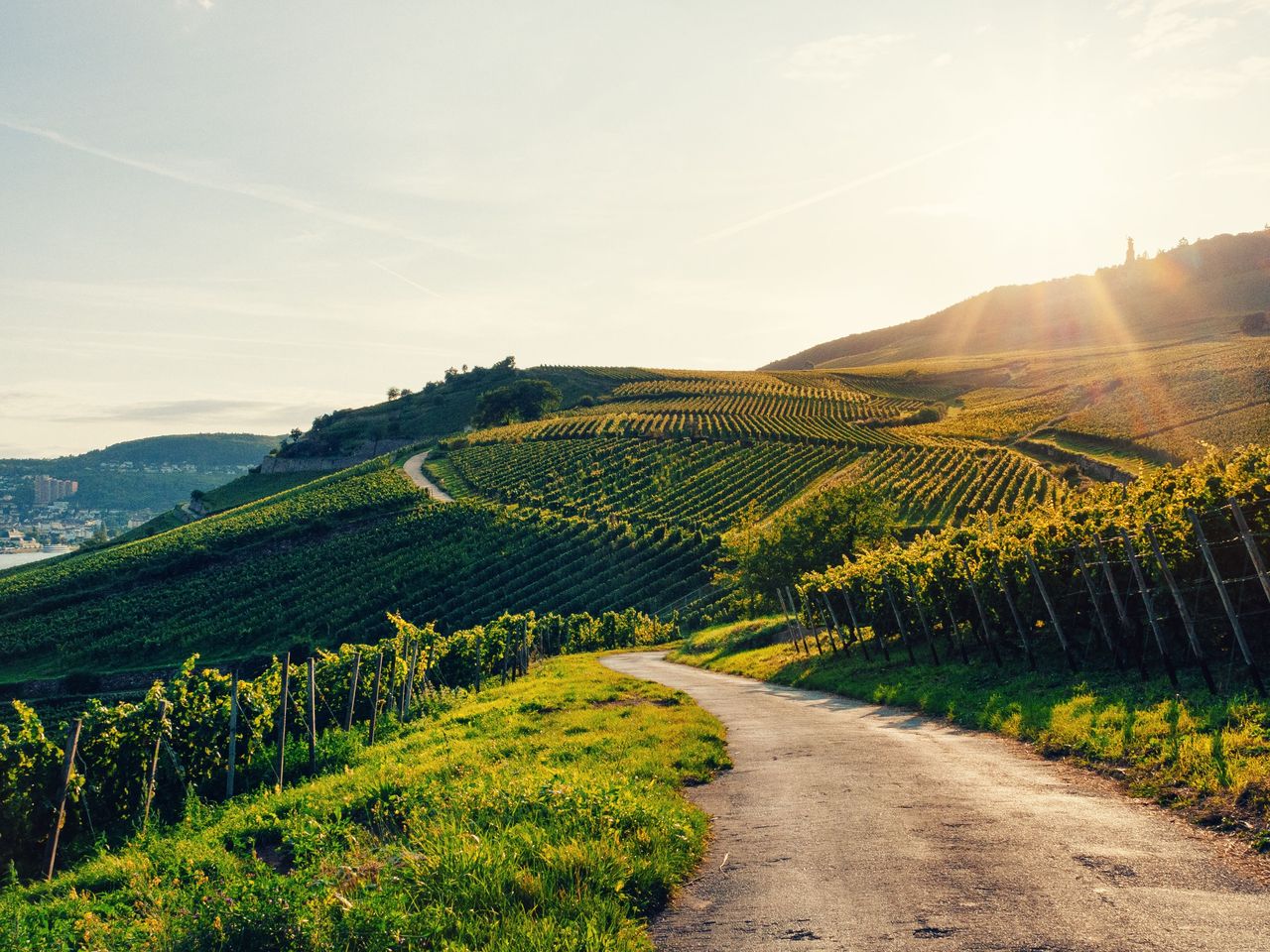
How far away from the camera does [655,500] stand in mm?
77938

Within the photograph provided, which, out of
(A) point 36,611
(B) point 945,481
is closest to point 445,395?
(A) point 36,611

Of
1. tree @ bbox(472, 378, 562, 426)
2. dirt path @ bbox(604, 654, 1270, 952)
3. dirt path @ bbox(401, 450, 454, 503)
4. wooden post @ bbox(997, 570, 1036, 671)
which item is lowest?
wooden post @ bbox(997, 570, 1036, 671)

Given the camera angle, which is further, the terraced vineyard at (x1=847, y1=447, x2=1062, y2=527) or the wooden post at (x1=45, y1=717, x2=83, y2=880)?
the terraced vineyard at (x1=847, y1=447, x2=1062, y2=527)

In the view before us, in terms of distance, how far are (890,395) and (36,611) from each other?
415 feet

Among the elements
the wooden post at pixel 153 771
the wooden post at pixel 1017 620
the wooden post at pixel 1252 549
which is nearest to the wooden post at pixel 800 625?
the wooden post at pixel 1017 620

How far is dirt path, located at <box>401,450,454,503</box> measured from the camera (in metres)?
93.4

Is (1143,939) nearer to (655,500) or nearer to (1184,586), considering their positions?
(1184,586)

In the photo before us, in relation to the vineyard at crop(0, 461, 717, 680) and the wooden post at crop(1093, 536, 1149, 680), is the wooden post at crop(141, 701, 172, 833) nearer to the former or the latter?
the wooden post at crop(1093, 536, 1149, 680)

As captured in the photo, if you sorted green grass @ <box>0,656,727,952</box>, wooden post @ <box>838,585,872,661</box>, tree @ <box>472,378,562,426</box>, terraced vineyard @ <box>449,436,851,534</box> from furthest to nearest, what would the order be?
tree @ <box>472,378,562,426</box>, terraced vineyard @ <box>449,436,851,534</box>, wooden post @ <box>838,585,872,661</box>, green grass @ <box>0,656,727,952</box>

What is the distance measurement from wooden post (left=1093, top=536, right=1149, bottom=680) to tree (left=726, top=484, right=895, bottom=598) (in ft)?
84.6

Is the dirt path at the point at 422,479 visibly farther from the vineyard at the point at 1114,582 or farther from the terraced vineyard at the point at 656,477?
the vineyard at the point at 1114,582

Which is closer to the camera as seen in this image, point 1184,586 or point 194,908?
point 194,908

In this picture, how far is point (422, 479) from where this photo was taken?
105375 millimetres

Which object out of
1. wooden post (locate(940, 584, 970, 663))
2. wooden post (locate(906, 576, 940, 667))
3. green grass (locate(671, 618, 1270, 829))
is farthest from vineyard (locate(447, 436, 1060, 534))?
green grass (locate(671, 618, 1270, 829))
